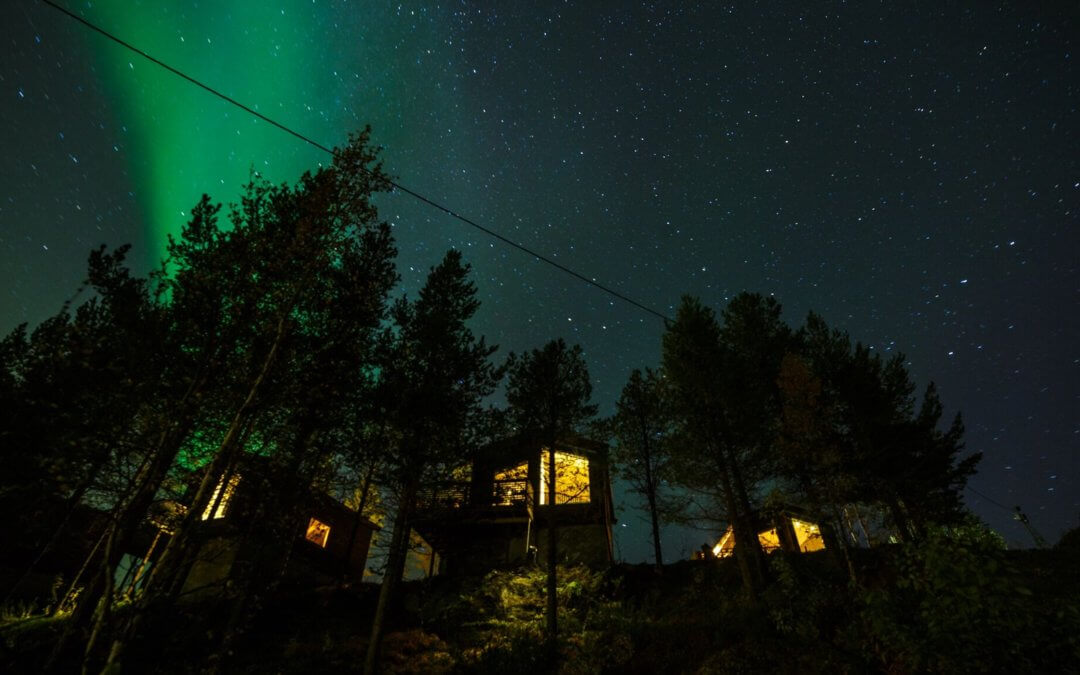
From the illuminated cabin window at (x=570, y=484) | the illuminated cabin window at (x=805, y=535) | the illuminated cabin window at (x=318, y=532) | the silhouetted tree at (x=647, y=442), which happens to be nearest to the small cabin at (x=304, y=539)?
the illuminated cabin window at (x=318, y=532)

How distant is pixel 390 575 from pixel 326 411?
5.51 meters

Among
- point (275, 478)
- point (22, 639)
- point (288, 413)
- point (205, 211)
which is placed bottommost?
point (22, 639)

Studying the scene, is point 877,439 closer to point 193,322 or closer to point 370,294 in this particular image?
point 370,294

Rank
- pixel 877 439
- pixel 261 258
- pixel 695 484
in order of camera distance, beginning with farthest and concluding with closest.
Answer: pixel 877 439, pixel 695 484, pixel 261 258

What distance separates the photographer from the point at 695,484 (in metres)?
20.8

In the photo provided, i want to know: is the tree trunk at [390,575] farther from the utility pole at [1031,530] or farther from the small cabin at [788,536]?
the utility pole at [1031,530]

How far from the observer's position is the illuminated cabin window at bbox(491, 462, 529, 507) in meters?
24.5

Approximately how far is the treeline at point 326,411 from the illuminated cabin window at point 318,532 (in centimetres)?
500

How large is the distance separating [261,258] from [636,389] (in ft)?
68.7

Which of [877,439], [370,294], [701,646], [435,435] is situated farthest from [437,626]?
[877,439]

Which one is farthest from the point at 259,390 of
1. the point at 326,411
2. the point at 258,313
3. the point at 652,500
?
the point at 652,500

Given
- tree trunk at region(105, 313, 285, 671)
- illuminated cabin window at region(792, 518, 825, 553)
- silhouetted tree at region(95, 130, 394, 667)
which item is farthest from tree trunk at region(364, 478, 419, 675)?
illuminated cabin window at region(792, 518, 825, 553)

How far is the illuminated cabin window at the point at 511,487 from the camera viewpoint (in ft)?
80.3

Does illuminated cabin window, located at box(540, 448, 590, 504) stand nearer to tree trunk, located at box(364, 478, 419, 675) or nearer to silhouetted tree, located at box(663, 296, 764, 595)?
silhouetted tree, located at box(663, 296, 764, 595)
